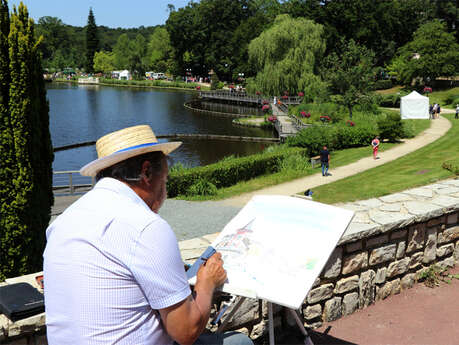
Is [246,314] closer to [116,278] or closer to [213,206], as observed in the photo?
[116,278]

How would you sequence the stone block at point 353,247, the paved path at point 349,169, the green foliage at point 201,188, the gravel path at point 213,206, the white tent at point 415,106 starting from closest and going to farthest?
the stone block at point 353,247 < the gravel path at point 213,206 < the paved path at point 349,169 < the green foliage at point 201,188 < the white tent at point 415,106

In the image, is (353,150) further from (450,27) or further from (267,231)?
(450,27)

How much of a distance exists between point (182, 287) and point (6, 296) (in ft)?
4.90

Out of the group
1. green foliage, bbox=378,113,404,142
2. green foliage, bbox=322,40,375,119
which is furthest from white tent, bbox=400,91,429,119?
green foliage, bbox=378,113,404,142

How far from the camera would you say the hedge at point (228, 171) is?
18016 mm

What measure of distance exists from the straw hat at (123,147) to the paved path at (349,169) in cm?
1385

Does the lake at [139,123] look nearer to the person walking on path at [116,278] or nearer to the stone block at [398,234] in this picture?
the stone block at [398,234]

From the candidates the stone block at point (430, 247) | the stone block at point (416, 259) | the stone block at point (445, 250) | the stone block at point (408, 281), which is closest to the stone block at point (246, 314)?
the stone block at point (408, 281)

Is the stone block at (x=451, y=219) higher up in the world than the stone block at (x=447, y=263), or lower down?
higher up

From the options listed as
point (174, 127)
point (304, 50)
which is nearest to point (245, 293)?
point (174, 127)

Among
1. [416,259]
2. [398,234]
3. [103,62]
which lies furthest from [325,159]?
[103,62]

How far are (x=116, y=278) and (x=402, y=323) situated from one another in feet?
11.1

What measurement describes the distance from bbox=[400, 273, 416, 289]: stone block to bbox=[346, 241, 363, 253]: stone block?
3.20ft

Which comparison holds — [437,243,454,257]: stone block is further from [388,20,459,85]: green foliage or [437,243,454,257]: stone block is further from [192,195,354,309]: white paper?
[388,20,459,85]: green foliage
